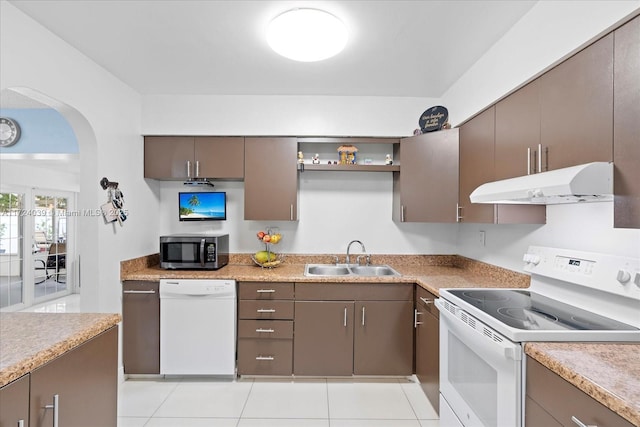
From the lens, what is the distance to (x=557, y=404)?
0.96m

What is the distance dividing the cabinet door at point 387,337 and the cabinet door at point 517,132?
124 cm

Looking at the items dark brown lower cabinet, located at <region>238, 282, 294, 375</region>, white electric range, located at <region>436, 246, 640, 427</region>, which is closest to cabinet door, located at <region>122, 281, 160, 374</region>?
dark brown lower cabinet, located at <region>238, 282, 294, 375</region>

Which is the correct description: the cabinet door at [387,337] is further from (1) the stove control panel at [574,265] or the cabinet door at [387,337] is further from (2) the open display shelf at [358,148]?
(2) the open display shelf at [358,148]

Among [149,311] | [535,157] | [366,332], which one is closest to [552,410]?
[535,157]

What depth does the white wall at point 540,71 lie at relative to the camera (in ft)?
4.16

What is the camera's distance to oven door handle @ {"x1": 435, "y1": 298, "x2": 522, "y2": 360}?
1.13 meters

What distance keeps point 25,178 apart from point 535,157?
6123 millimetres

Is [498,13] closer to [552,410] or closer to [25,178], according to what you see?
[552,410]

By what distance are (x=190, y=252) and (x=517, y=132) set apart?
8.28 ft

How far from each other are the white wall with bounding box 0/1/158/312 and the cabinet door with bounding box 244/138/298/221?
960 mm

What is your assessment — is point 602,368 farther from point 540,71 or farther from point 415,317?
point 415,317

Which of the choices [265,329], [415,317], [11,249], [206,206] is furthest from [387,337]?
[11,249]

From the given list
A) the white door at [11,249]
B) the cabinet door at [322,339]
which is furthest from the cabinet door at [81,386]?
the white door at [11,249]

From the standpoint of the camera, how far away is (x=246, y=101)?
276 cm
